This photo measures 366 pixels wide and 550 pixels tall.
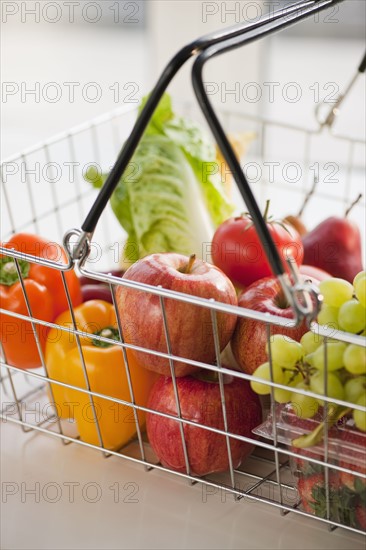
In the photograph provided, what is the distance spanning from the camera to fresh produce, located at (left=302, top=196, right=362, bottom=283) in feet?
2.65

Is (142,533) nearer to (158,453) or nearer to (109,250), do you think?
(158,453)

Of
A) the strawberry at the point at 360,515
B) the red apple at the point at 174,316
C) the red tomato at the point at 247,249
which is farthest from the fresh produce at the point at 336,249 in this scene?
the strawberry at the point at 360,515

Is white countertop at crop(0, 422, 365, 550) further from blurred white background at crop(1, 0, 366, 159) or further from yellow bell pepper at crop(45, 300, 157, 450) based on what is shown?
blurred white background at crop(1, 0, 366, 159)

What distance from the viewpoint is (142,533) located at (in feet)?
2.10

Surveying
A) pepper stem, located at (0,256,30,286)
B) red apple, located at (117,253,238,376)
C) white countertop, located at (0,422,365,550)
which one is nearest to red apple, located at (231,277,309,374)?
red apple, located at (117,253,238,376)

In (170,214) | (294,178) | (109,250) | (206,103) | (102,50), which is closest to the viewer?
(206,103)

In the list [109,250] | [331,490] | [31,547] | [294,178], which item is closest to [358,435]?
[331,490]

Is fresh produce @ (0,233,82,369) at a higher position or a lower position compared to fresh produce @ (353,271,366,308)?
→ lower

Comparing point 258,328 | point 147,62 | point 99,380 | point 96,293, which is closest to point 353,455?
point 258,328

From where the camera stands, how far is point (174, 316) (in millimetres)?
629

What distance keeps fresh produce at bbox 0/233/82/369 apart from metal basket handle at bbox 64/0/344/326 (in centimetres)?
18

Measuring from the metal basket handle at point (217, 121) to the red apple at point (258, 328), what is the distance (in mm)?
95

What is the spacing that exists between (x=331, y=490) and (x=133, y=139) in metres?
0.30

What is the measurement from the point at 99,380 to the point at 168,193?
30 centimetres
